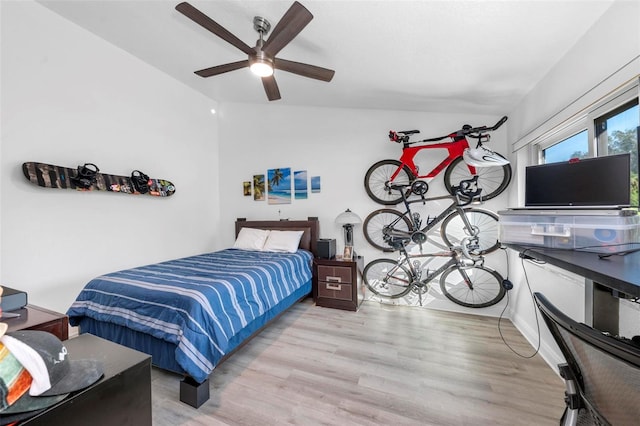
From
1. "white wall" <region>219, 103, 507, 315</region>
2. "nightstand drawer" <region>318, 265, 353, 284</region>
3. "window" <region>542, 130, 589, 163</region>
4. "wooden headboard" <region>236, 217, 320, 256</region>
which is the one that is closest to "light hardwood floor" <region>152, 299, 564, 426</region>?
"nightstand drawer" <region>318, 265, 353, 284</region>

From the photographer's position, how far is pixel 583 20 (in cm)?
160

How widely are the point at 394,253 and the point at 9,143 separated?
13.8ft

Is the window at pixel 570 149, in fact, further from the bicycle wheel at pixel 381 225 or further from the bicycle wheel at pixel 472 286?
the bicycle wheel at pixel 381 225

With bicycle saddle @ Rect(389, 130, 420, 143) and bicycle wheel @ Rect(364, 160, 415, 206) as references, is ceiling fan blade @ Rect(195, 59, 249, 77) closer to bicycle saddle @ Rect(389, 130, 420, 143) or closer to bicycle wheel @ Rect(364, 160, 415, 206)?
bicycle saddle @ Rect(389, 130, 420, 143)

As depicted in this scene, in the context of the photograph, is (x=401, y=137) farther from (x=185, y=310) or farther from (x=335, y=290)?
(x=185, y=310)

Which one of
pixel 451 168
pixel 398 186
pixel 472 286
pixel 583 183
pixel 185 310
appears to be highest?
pixel 451 168

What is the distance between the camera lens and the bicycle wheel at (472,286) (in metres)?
3.02

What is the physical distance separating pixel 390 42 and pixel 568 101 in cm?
143

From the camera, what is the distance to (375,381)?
190 cm

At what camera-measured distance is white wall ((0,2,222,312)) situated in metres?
2.21

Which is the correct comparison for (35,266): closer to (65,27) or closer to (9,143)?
(9,143)

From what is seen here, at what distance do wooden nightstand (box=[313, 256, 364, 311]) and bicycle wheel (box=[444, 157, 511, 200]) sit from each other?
1644mm

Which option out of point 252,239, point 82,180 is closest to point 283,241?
point 252,239

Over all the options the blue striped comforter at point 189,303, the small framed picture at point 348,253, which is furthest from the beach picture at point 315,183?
the blue striped comforter at point 189,303
